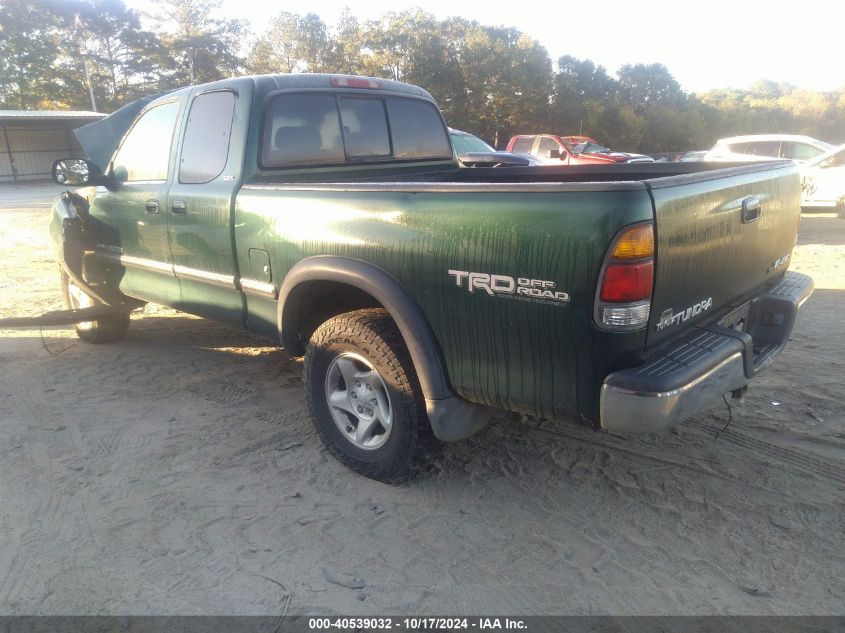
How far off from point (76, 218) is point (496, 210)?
3.85 m

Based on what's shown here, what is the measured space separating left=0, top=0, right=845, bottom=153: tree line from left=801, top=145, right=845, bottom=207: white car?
910 inches

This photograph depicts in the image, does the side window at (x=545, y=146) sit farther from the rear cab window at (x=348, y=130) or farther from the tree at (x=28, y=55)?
the tree at (x=28, y=55)

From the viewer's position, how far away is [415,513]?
2.94m

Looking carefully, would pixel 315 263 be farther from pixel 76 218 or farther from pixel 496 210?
pixel 76 218

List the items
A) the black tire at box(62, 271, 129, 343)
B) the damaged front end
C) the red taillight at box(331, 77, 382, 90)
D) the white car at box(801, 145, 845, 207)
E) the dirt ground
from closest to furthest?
the dirt ground → the red taillight at box(331, 77, 382, 90) → the damaged front end → the black tire at box(62, 271, 129, 343) → the white car at box(801, 145, 845, 207)

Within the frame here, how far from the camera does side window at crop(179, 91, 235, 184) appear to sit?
370cm

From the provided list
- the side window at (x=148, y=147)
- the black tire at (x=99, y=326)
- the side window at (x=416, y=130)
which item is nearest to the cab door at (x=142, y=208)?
the side window at (x=148, y=147)

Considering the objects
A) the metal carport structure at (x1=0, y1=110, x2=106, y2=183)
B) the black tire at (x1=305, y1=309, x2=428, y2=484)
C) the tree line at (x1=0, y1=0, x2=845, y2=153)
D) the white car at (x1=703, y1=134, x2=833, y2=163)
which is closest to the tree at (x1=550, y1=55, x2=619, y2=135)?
the tree line at (x1=0, y1=0, x2=845, y2=153)

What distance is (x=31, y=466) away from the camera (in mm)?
3408

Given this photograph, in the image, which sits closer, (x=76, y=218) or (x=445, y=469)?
(x=445, y=469)

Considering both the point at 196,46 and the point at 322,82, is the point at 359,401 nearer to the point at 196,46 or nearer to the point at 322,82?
the point at 322,82

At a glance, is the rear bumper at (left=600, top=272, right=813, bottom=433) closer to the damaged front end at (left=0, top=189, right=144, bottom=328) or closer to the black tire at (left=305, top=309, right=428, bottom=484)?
the black tire at (left=305, top=309, right=428, bottom=484)

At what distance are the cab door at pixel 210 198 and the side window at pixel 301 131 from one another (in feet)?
0.51

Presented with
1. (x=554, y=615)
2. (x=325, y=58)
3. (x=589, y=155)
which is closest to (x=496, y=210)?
(x=554, y=615)
